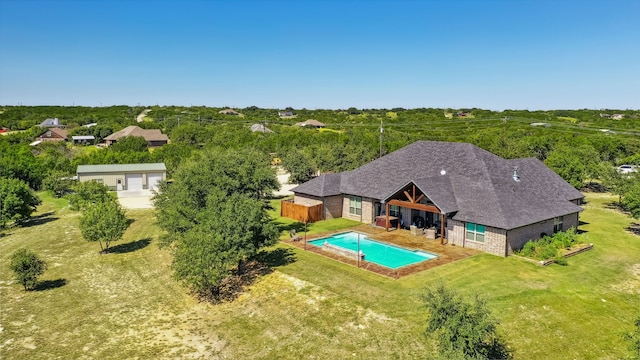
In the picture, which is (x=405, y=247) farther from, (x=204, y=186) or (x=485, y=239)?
(x=204, y=186)

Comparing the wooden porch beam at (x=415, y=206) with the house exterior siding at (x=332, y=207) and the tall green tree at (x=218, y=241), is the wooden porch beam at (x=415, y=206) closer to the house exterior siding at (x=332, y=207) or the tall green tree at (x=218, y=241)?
the house exterior siding at (x=332, y=207)

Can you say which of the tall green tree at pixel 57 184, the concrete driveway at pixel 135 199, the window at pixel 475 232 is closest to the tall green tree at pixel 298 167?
the concrete driveway at pixel 135 199

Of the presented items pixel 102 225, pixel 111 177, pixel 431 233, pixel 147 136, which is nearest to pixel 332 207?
pixel 431 233

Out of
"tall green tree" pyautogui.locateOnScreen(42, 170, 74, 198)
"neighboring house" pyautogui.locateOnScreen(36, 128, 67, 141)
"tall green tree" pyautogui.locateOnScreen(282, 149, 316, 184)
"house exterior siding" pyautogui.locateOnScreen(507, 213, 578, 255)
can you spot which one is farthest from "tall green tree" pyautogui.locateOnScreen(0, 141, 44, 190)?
"house exterior siding" pyautogui.locateOnScreen(507, 213, 578, 255)

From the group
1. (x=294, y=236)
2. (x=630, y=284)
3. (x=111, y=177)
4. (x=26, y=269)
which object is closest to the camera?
(x=630, y=284)

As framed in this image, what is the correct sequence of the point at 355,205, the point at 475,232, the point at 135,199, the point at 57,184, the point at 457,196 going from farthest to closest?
the point at 57,184 < the point at 135,199 < the point at 355,205 < the point at 457,196 < the point at 475,232

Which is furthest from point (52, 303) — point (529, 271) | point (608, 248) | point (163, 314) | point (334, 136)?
point (334, 136)

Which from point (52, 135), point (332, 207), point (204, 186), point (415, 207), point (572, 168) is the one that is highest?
point (52, 135)
